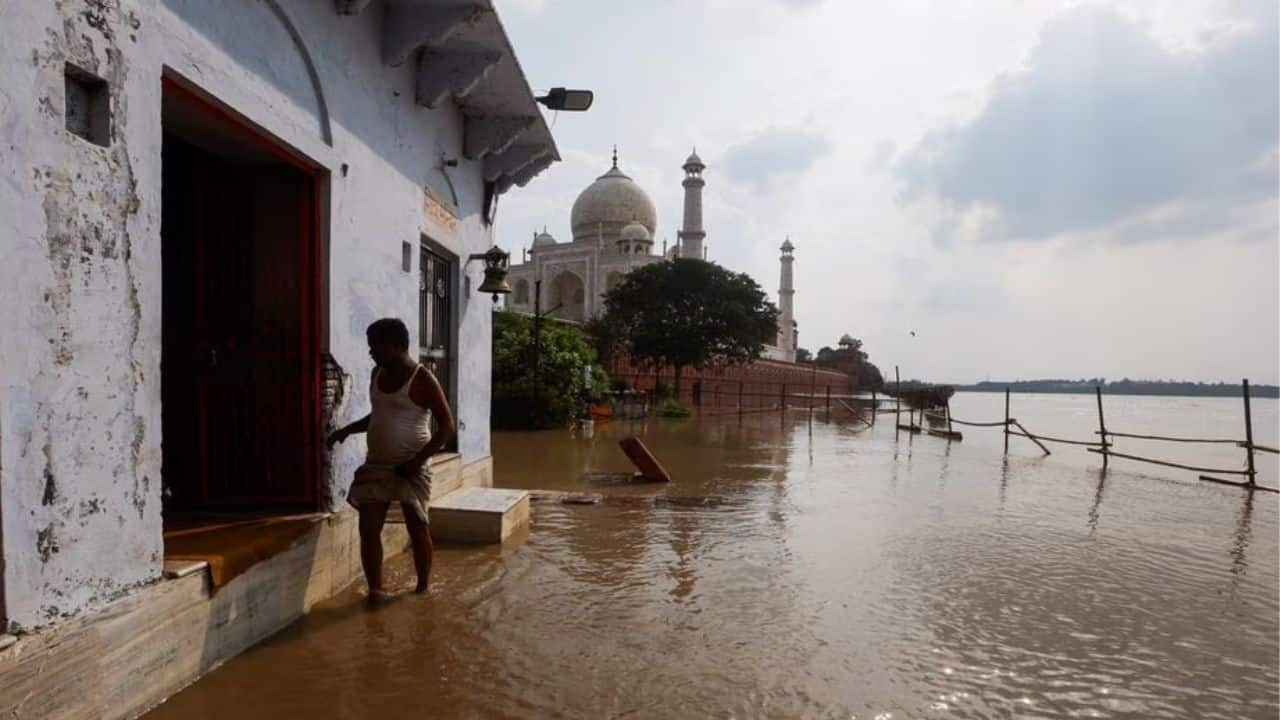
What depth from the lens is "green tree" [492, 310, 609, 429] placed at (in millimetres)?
19516

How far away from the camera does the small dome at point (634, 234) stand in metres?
49.2

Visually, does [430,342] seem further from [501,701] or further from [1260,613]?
[1260,613]

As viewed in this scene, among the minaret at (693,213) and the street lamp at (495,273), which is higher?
the minaret at (693,213)

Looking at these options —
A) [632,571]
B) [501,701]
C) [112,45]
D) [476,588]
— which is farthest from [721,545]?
[112,45]

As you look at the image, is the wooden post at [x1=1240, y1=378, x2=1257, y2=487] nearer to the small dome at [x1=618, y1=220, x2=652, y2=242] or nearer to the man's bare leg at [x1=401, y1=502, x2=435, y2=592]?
the man's bare leg at [x1=401, y1=502, x2=435, y2=592]

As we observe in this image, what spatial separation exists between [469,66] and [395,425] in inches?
127

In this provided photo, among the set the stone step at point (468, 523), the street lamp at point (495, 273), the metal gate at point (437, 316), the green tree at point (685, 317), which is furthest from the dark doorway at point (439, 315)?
the green tree at point (685, 317)

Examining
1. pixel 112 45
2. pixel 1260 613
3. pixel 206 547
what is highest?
pixel 112 45

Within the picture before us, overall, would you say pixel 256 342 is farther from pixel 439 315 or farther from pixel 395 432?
pixel 439 315

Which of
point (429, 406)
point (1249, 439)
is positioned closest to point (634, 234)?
point (1249, 439)

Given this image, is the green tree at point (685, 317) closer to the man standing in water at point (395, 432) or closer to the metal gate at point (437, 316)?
the metal gate at point (437, 316)

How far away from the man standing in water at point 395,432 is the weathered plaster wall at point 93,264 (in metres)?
1.21

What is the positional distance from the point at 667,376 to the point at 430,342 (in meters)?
29.8

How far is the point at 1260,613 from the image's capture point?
5.16 meters
